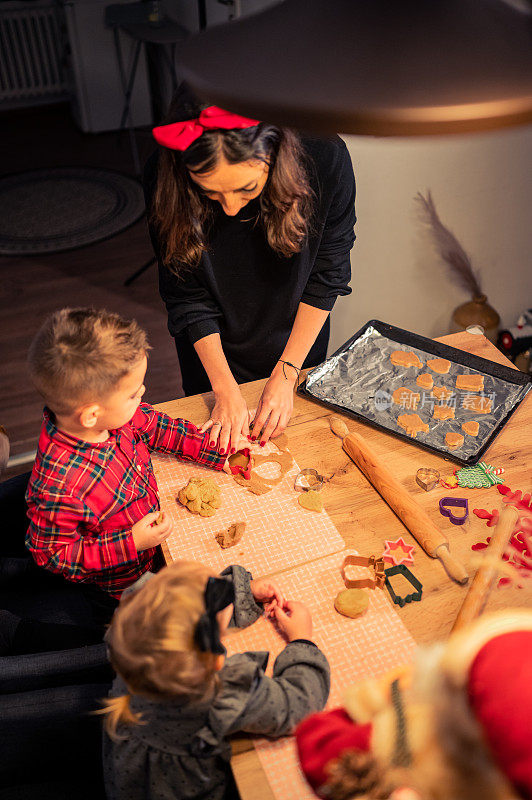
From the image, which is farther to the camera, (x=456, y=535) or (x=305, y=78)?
(x=456, y=535)

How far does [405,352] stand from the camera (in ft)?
5.88

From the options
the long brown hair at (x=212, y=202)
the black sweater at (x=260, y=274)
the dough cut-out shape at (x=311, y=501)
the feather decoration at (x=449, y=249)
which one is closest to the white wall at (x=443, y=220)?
the feather decoration at (x=449, y=249)

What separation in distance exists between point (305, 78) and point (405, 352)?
1.23 m

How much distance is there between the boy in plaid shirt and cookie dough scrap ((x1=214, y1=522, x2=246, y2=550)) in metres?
0.11

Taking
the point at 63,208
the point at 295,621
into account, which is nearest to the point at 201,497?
the point at 295,621

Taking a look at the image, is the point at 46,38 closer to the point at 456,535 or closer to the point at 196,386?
the point at 196,386

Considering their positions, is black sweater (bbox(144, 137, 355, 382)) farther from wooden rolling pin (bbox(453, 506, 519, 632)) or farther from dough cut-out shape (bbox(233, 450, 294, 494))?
wooden rolling pin (bbox(453, 506, 519, 632))

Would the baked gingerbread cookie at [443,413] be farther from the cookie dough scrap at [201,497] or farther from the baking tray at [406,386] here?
the cookie dough scrap at [201,497]

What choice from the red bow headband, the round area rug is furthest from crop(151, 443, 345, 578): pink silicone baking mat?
the round area rug

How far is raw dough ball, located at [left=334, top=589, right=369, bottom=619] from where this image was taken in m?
1.21

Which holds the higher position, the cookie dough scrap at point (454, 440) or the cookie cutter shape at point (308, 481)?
the cookie dough scrap at point (454, 440)

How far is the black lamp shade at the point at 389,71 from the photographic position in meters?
0.58

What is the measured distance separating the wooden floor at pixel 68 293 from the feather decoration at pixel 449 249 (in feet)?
4.40

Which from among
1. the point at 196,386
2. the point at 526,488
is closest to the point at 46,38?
the point at 196,386
